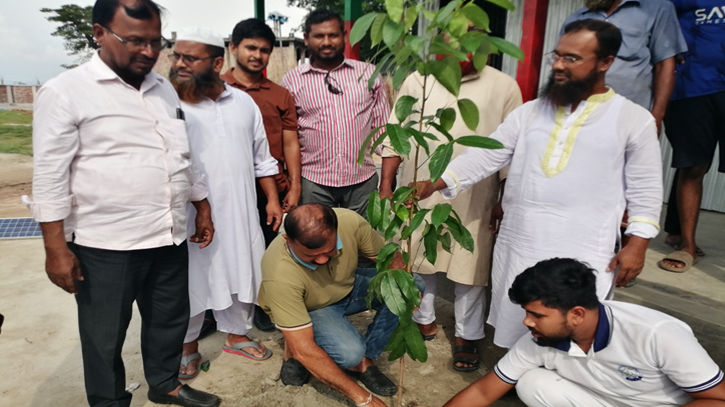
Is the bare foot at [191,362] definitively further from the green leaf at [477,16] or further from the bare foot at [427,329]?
the green leaf at [477,16]

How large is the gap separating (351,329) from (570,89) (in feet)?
4.95

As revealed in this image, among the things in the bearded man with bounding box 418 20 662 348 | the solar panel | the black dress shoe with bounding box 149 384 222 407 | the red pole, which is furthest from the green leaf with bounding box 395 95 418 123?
the solar panel

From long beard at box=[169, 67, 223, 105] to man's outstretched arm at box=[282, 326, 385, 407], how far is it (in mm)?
1228

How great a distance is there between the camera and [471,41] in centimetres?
131

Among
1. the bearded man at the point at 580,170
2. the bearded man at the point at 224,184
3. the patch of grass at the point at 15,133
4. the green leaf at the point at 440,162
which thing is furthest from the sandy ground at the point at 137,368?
the patch of grass at the point at 15,133

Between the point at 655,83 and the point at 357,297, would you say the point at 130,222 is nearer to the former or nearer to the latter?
the point at 357,297

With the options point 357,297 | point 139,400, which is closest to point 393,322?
point 357,297

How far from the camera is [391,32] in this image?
4.37 feet

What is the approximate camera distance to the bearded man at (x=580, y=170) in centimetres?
186

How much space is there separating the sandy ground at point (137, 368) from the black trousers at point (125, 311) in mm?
358

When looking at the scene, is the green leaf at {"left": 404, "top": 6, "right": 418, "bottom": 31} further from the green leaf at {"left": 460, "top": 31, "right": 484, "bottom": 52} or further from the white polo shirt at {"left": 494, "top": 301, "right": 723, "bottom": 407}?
the white polo shirt at {"left": 494, "top": 301, "right": 723, "bottom": 407}

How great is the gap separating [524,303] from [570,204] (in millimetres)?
520

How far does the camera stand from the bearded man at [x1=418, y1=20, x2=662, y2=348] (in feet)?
6.11

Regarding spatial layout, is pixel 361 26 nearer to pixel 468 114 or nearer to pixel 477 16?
pixel 477 16
